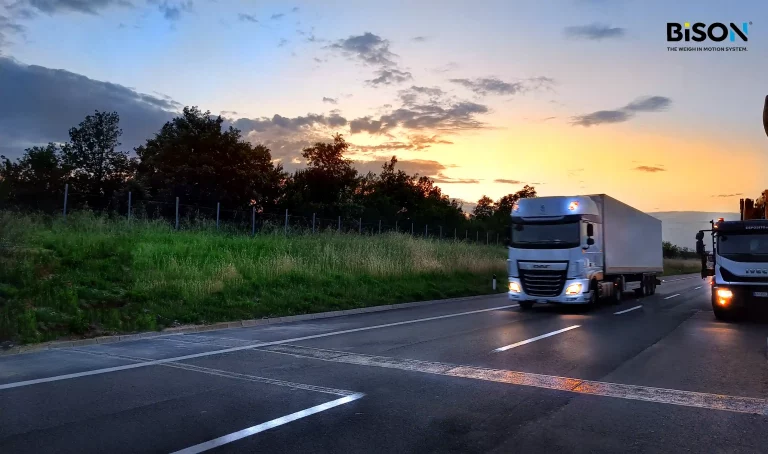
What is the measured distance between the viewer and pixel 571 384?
8.04 meters

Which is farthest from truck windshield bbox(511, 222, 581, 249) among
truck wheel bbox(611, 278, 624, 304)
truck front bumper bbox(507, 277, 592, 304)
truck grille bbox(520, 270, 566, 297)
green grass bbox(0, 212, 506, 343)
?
green grass bbox(0, 212, 506, 343)

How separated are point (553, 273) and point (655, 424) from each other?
11997 mm

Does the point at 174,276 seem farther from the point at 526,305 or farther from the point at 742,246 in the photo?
the point at 742,246

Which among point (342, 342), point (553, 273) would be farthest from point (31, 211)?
point (553, 273)

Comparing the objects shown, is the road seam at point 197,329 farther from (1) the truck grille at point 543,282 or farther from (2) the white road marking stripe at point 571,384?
(1) the truck grille at point 543,282

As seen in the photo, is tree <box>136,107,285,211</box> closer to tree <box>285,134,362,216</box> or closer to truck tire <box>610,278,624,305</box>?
tree <box>285,134,362,216</box>

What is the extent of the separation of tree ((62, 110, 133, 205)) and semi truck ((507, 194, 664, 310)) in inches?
1387

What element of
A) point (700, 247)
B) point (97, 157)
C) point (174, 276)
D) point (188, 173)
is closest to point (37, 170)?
point (97, 157)

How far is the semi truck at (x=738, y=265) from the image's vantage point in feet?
51.8

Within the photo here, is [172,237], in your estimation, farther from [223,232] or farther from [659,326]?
[659,326]

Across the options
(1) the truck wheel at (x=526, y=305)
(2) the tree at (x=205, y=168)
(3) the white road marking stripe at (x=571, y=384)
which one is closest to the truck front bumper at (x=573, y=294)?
(1) the truck wheel at (x=526, y=305)

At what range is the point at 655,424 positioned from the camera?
20.4 feet

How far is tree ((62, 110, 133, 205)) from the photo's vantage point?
45.3 metres

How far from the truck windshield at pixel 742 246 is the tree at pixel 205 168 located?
30.0 meters
